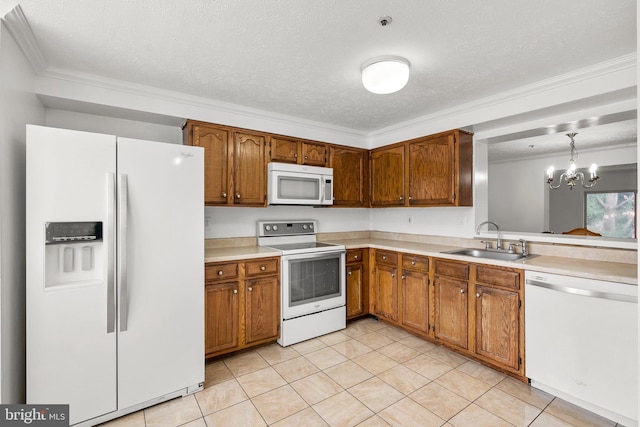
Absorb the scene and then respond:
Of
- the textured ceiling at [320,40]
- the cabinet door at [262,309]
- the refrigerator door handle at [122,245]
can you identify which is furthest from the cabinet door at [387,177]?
the refrigerator door handle at [122,245]

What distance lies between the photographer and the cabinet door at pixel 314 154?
11.2 ft

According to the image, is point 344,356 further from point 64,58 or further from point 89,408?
point 64,58

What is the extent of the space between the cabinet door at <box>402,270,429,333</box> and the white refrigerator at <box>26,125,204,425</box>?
2000 mm

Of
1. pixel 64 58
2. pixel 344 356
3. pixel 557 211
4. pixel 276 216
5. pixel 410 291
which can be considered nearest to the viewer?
pixel 64 58

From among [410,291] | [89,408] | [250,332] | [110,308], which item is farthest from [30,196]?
[410,291]

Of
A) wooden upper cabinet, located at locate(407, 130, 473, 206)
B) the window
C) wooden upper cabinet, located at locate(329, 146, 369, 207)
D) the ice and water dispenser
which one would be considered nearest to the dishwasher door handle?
wooden upper cabinet, located at locate(407, 130, 473, 206)

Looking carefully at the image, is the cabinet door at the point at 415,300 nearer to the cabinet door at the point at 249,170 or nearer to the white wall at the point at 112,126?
the cabinet door at the point at 249,170

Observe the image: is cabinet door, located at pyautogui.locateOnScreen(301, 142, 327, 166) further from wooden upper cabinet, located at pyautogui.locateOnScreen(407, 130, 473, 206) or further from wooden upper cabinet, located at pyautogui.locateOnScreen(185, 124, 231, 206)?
wooden upper cabinet, located at pyautogui.locateOnScreen(407, 130, 473, 206)

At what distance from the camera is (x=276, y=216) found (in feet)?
11.7

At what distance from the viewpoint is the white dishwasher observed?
1.82 m

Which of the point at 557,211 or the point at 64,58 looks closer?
the point at 64,58

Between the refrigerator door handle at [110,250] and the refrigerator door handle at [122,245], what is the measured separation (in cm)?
4

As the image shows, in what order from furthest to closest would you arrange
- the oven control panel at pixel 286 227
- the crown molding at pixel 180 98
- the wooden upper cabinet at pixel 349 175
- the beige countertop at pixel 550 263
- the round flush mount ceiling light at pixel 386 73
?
the wooden upper cabinet at pixel 349 175
the oven control panel at pixel 286 227
the crown molding at pixel 180 98
the round flush mount ceiling light at pixel 386 73
the beige countertop at pixel 550 263

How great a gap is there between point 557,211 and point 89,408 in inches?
329
